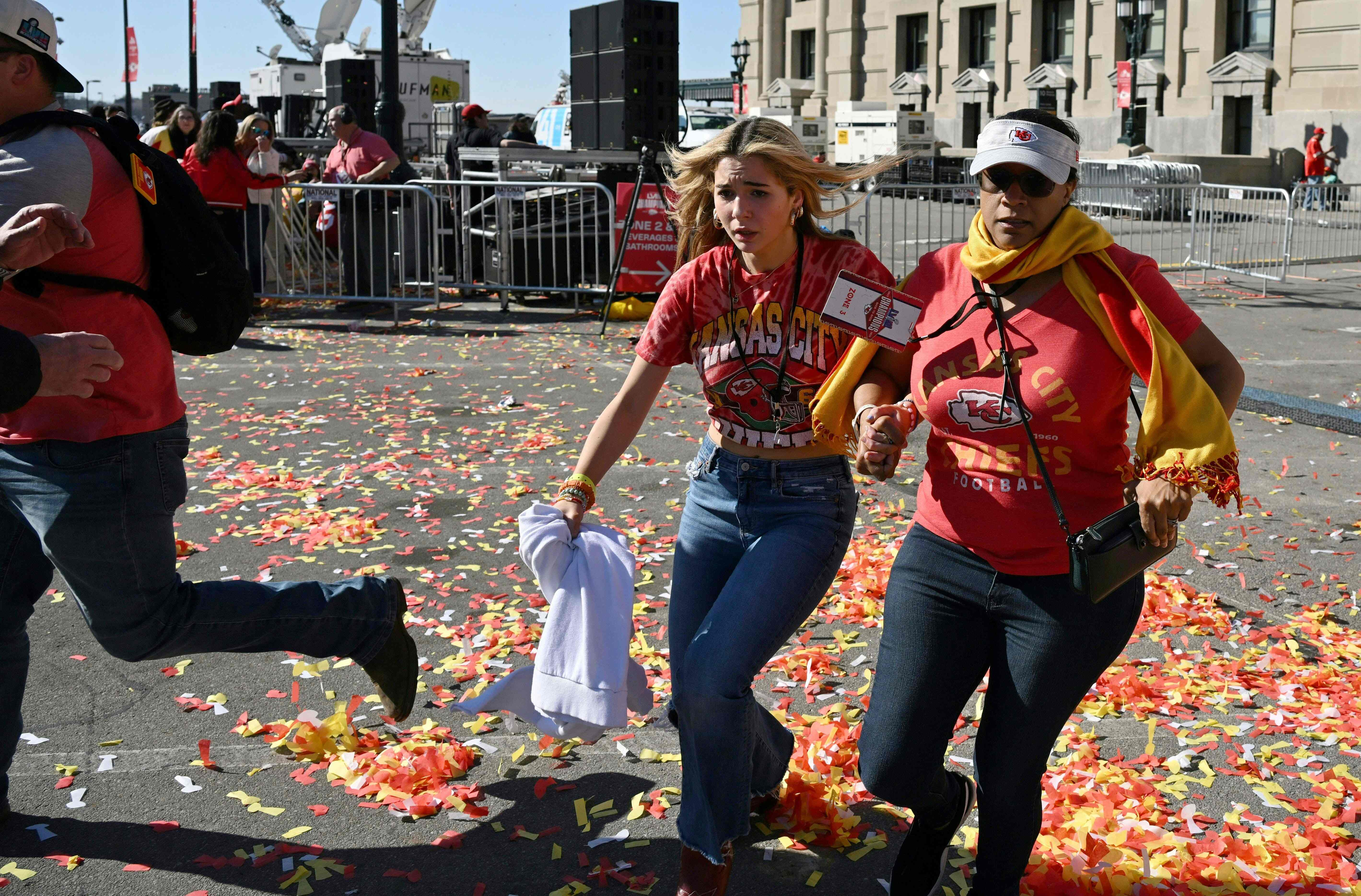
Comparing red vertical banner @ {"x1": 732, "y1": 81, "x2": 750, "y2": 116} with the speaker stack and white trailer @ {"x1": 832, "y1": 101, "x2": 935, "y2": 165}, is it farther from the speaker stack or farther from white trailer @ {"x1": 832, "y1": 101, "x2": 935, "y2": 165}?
the speaker stack

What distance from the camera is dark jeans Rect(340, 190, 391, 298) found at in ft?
48.3

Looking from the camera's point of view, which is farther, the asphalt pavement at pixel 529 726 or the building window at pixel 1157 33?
the building window at pixel 1157 33

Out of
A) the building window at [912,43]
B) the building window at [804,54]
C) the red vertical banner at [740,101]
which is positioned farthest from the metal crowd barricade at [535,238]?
the building window at [804,54]

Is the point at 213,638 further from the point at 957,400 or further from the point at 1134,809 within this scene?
the point at 1134,809

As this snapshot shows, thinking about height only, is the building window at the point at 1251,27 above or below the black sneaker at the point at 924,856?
above

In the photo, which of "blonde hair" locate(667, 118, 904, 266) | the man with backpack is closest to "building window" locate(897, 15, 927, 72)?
"blonde hair" locate(667, 118, 904, 266)

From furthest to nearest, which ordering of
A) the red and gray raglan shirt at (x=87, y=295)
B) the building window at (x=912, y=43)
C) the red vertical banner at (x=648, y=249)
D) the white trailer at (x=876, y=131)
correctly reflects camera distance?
the building window at (x=912, y=43)
the white trailer at (x=876, y=131)
the red vertical banner at (x=648, y=249)
the red and gray raglan shirt at (x=87, y=295)

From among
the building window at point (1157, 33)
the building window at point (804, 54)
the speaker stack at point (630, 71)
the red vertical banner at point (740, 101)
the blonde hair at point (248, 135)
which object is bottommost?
the blonde hair at point (248, 135)

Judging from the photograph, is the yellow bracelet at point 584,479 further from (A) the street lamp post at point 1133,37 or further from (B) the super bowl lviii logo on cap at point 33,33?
(A) the street lamp post at point 1133,37

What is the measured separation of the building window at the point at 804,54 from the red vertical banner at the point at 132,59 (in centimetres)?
2825

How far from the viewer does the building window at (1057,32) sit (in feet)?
159

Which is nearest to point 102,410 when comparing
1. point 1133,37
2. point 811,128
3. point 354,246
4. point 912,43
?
point 354,246

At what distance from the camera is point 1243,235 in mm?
18766

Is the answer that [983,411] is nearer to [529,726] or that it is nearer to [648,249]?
[529,726]
